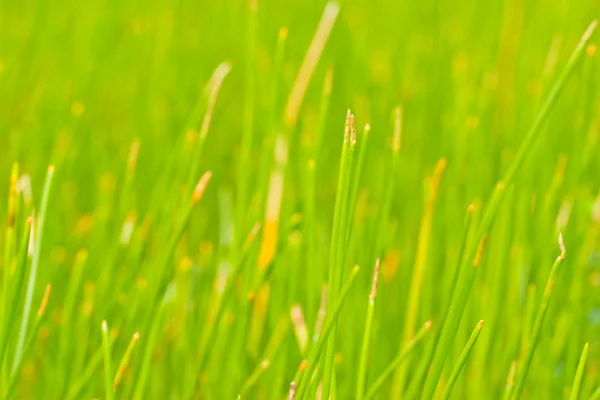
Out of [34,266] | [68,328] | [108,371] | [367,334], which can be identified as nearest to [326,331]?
[367,334]

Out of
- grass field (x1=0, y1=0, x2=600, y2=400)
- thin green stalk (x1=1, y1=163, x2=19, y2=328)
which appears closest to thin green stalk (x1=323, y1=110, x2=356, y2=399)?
grass field (x1=0, y1=0, x2=600, y2=400)

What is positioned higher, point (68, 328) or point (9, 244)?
point (9, 244)

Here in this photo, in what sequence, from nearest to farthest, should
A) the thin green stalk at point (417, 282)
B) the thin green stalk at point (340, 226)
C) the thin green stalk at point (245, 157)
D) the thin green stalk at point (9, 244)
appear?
the thin green stalk at point (340, 226) < the thin green stalk at point (9, 244) < the thin green stalk at point (417, 282) < the thin green stalk at point (245, 157)

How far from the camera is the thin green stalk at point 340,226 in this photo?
59cm

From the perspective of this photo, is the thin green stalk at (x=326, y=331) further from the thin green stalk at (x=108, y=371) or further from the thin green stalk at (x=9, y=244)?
the thin green stalk at (x=9, y=244)

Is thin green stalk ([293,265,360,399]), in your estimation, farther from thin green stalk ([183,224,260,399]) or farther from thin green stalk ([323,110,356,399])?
thin green stalk ([183,224,260,399])

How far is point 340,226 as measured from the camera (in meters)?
0.60

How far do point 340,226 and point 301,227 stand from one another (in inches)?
25.1

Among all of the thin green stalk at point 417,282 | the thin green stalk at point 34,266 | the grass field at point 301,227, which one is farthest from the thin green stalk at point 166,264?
the thin green stalk at point 417,282

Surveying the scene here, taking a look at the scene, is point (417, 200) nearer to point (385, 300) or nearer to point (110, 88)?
point (385, 300)

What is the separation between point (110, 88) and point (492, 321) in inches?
60.4

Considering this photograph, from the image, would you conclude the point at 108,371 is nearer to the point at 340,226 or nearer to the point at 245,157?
the point at 340,226

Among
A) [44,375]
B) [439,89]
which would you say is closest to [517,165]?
[44,375]

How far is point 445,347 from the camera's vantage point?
0.66 m
